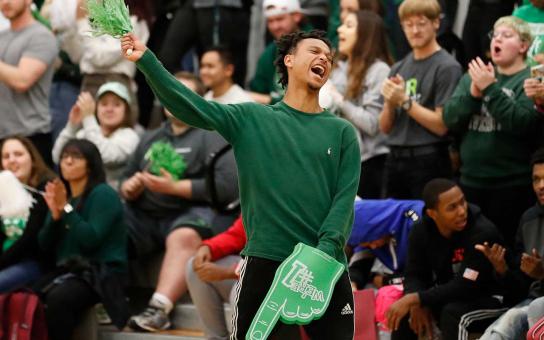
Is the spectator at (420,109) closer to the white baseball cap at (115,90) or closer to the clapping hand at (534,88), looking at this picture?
the clapping hand at (534,88)

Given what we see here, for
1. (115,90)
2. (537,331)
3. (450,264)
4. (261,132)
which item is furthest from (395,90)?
(115,90)

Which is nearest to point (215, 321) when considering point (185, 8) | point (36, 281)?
point (36, 281)

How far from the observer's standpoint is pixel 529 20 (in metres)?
7.33

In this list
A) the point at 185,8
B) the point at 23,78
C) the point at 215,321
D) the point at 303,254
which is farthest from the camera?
the point at 185,8

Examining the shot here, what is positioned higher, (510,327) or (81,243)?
(510,327)

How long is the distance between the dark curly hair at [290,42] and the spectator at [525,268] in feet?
5.29

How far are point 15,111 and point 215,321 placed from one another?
2475mm

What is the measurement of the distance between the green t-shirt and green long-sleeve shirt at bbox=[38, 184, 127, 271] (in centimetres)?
270

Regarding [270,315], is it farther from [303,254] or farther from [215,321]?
[215,321]

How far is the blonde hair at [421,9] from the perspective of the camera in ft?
24.2

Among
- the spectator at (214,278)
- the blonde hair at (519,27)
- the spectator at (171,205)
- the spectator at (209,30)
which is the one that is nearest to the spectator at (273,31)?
the spectator at (209,30)

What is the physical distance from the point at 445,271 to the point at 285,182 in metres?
1.93

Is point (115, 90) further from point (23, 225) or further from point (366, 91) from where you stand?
point (366, 91)

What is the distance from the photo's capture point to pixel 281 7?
890cm
